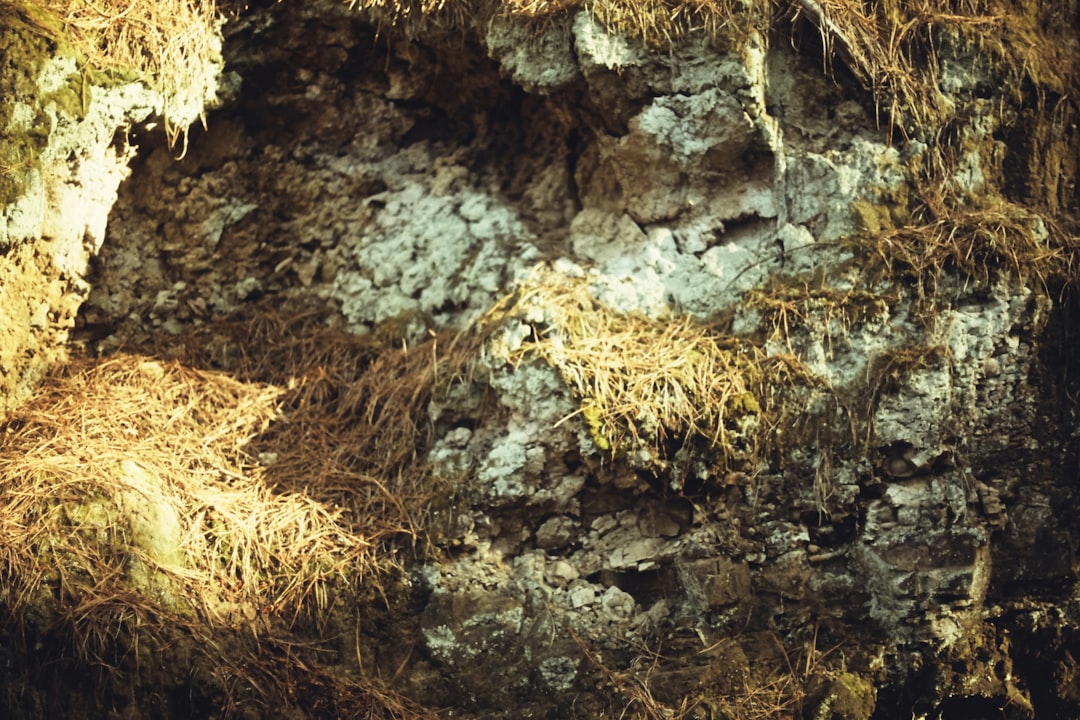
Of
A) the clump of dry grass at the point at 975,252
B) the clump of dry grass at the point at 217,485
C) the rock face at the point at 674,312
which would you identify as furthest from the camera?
the clump of dry grass at the point at 975,252

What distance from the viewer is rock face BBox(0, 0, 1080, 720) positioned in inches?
130

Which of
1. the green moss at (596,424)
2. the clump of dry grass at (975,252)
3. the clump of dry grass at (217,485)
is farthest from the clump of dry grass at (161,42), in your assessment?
the clump of dry grass at (975,252)

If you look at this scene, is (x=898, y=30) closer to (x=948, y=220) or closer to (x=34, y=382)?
(x=948, y=220)

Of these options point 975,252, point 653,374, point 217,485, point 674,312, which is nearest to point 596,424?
point 653,374

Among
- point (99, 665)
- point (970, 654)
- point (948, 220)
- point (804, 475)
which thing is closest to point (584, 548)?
point (804, 475)

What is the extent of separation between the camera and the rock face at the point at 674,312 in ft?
10.8

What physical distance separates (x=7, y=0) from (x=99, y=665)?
2.26 meters

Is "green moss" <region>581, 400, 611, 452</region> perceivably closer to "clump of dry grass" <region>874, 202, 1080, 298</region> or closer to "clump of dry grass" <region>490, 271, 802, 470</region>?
"clump of dry grass" <region>490, 271, 802, 470</region>

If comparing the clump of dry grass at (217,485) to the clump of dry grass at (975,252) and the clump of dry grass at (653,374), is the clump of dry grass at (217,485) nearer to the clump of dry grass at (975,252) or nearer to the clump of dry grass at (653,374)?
the clump of dry grass at (653,374)

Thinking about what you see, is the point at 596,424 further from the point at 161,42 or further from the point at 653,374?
the point at 161,42

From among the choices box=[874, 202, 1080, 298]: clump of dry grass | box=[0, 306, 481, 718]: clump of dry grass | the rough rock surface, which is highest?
the rough rock surface

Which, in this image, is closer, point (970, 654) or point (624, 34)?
point (970, 654)

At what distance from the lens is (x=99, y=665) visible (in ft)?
9.12

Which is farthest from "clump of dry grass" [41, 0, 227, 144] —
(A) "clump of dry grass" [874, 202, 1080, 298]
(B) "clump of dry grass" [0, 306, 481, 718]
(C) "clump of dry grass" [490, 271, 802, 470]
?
(A) "clump of dry grass" [874, 202, 1080, 298]
